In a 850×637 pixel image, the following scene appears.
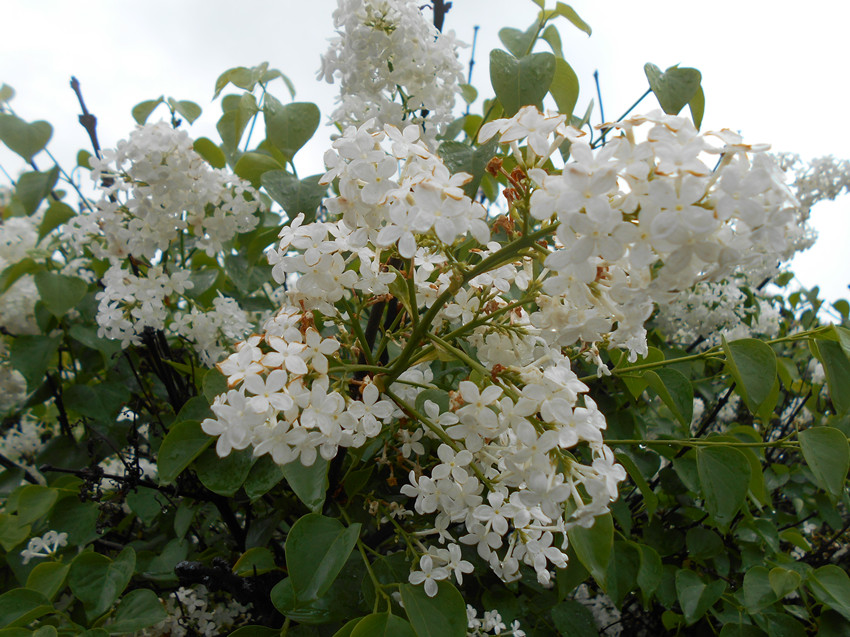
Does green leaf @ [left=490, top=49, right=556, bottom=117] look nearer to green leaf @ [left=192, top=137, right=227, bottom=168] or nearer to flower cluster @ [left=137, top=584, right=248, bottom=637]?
green leaf @ [left=192, top=137, right=227, bottom=168]

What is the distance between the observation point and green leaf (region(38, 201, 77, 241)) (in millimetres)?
1052

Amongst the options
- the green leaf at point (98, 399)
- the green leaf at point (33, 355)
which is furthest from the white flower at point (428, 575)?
the green leaf at point (33, 355)

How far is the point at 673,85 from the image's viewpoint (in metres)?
0.69

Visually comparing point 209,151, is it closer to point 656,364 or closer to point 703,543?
point 656,364

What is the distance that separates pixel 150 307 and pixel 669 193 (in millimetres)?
808

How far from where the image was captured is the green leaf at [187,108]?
41.4 inches

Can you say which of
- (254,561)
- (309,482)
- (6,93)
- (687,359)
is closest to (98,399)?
(254,561)

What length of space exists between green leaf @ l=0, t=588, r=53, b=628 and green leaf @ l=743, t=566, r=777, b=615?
99cm

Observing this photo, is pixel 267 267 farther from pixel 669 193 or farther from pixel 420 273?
pixel 669 193

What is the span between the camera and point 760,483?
0.73 metres

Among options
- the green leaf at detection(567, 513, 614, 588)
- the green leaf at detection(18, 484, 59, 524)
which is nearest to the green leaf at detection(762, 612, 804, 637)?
the green leaf at detection(567, 513, 614, 588)

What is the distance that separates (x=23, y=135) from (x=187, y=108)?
1.09 ft

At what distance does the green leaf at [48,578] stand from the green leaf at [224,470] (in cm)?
28

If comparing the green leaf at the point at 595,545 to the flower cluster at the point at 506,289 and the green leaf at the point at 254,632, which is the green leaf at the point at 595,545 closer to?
the flower cluster at the point at 506,289
